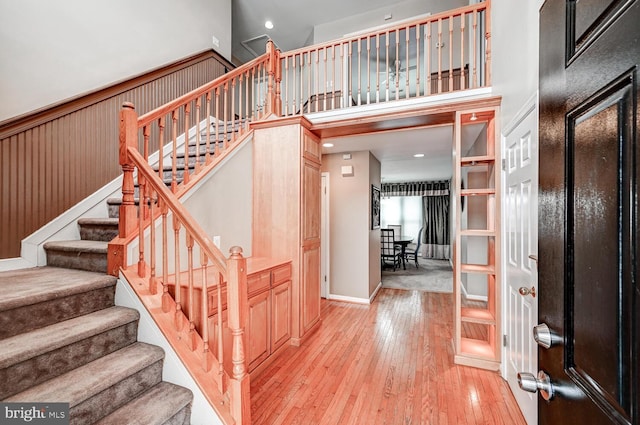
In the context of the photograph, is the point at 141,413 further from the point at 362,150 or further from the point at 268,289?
the point at 362,150

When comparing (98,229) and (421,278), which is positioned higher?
(98,229)

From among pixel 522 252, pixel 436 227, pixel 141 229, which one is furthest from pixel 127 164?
pixel 436 227

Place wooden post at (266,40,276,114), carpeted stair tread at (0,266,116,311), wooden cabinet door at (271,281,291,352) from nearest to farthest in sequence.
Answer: carpeted stair tread at (0,266,116,311) < wooden cabinet door at (271,281,291,352) < wooden post at (266,40,276,114)

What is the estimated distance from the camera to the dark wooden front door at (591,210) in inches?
17.6

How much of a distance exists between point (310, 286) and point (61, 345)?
2124 mm

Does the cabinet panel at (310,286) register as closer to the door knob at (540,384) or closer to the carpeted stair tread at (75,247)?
the carpeted stair tread at (75,247)

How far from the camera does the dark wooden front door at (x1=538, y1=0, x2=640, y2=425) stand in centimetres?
45

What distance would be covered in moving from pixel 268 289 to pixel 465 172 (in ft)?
11.9

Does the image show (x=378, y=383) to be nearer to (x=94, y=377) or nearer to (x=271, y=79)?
(x=94, y=377)

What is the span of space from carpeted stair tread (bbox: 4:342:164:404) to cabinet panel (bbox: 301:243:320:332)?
158 cm

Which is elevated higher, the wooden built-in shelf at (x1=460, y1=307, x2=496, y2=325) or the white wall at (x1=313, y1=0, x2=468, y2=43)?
the white wall at (x1=313, y1=0, x2=468, y2=43)

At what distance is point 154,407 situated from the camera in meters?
1.42

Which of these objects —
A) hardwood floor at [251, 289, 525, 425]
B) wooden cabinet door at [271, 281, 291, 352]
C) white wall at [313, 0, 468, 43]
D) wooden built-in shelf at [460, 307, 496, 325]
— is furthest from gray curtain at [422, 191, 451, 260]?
wooden cabinet door at [271, 281, 291, 352]

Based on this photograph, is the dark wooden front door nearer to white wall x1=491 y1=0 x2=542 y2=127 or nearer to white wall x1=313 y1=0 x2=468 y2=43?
white wall x1=491 y1=0 x2=542 y2=127
